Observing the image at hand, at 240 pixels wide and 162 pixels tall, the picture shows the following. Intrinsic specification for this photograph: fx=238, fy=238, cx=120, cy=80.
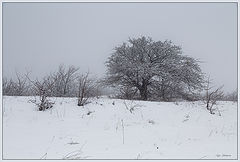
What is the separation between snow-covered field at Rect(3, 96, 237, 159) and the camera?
6625 mm

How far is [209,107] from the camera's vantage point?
43.5 ft

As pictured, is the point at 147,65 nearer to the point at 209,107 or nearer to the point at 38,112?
the point at 209,107

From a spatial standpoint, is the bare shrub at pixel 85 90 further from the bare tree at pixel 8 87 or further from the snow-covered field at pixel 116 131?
the bare tree at pixel 8 87

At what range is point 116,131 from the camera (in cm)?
889

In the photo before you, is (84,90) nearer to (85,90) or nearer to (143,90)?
(85,90)

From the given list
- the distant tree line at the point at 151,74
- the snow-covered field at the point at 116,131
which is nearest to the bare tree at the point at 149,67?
the distant tree line at the point at 151,74

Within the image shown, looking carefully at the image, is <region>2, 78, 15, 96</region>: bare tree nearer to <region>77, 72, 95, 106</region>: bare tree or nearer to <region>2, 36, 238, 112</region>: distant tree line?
<region>2, 36, 238, 112</region>: distant tree line

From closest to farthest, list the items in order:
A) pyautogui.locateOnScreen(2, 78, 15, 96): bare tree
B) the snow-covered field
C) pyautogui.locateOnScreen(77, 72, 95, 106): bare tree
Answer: the snow-covered field
pyautogui.locateOnScreen(77, 72, 95, 106): bare tree
pyautogui.locateOnScreen(2, 78, 15, 96): bare tree

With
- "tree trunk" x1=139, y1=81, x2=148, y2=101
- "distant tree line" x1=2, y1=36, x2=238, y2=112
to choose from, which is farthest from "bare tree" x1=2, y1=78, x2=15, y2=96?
"tree trunk" x1=139, y1=81, x2=148, y2=101

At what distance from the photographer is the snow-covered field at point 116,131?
6.62 metres

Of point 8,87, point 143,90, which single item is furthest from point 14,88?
point 143,90

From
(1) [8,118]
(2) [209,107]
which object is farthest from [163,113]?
(1) [8,118]

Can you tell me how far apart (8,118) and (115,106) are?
15.7ft

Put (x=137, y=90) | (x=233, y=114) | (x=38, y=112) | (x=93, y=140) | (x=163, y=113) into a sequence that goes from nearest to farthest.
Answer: (x=93, y=140) < (x=38, y=112) < (x=163, y=113) < (x=233, y=114) < (x=137, y=90)
